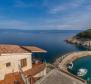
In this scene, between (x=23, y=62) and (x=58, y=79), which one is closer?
(x=58, y=79)

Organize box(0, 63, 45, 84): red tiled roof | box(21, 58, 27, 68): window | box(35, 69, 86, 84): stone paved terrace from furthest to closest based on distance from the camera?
box(21, 58, 27, 68): window < box(0, 63, 45, 84): red tiled roof < box(35, 69, 86, 84): stone paved terrace

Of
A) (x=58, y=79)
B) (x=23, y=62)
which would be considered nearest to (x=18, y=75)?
(x=23, y=62)

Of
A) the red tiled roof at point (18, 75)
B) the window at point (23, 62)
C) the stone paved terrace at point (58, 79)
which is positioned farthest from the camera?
the window at point (23, 62)

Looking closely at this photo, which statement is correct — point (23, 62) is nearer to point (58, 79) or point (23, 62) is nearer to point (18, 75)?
point (18, 75)

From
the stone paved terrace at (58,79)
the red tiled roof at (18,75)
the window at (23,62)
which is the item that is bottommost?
the red tiled roof at (18,75)

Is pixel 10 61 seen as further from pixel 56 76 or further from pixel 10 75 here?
pixel 56 76

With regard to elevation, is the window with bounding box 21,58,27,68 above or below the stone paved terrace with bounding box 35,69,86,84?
above

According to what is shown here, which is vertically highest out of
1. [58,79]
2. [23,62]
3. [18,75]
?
[23,62]

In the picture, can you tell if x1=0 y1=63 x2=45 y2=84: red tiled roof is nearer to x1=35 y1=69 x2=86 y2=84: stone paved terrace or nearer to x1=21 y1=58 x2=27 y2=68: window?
x1=21 y1=58 x2=27 y2=68: window

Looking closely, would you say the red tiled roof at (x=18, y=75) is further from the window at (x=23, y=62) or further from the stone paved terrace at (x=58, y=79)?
the stone paved terrace at (x=58, y=79)

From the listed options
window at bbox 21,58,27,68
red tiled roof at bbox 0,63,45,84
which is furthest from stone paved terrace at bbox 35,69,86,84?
window at bbox 21,58,27,68

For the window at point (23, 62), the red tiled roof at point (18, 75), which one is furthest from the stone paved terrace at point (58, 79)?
the window at point (23, 62)
